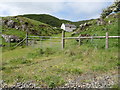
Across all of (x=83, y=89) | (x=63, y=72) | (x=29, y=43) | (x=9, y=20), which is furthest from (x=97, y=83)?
(x=9, y=20)

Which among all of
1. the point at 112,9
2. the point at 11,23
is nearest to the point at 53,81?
the point at 112,9

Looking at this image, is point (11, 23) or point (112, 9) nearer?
point (112, 9)

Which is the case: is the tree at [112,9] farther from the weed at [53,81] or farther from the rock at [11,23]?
the weed at [53,81]

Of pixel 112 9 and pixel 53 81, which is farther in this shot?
pixel 112 9

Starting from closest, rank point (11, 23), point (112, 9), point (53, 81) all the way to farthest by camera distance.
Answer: point (53, 81)
point (112, 9)
point (11, 23)

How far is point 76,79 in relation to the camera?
7.06 meters

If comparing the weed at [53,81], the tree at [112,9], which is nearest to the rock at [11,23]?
the tree at [112,9]

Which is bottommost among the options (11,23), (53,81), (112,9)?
(53,81)

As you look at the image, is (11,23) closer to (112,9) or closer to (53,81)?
(112,9)

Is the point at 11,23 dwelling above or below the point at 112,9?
below

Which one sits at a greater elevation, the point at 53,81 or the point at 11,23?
the point at 11,23

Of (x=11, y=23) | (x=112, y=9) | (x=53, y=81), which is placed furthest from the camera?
(x=11, y=23)

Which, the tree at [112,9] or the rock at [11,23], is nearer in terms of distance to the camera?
the tree at [112,9]

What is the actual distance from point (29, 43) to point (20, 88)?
59.5ft
